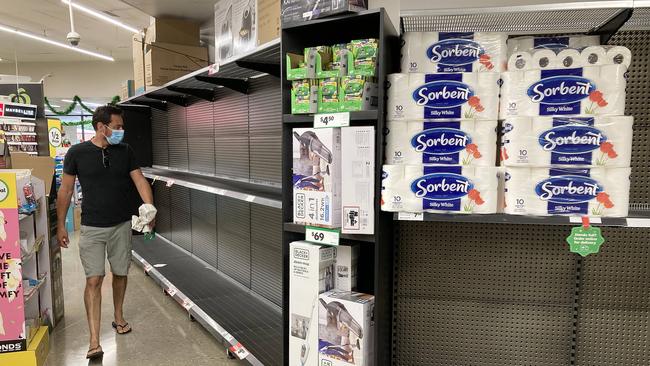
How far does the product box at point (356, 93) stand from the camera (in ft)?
5.99

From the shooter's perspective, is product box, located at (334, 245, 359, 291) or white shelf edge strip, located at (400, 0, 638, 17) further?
product box, located at (334, 245, 359, 291)

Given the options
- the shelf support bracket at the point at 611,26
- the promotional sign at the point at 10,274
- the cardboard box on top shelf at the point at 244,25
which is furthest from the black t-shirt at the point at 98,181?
the shelf support bracket at the point at 611,26

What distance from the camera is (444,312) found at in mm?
2180

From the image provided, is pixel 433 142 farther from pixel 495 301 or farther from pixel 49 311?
pixel 49 311

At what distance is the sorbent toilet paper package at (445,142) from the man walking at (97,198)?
2.36m

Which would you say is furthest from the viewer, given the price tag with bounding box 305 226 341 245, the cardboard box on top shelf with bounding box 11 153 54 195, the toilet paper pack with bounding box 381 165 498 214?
the cardboard box on top shelf with bounding box 11 153 54 195

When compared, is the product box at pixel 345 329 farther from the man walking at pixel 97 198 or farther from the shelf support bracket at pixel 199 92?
the shelf support bracket at pixel 199 92

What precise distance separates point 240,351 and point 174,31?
10.8 ft

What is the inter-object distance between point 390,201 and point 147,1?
335cm

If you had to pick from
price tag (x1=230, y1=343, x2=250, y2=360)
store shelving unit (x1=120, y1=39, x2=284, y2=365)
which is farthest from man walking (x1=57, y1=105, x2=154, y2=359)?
price tag (x1=230, y1=343, x2=250, y2=360)

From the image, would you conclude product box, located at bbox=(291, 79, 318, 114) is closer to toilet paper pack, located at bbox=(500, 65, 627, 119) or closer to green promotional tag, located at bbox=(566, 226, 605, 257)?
toilet paper pack, located at bbox=(500, 65, 627, 119)

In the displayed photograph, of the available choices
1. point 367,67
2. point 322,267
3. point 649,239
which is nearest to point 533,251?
point 649,239

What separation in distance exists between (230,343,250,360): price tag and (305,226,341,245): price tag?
112cm

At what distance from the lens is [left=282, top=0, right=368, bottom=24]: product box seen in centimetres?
182
